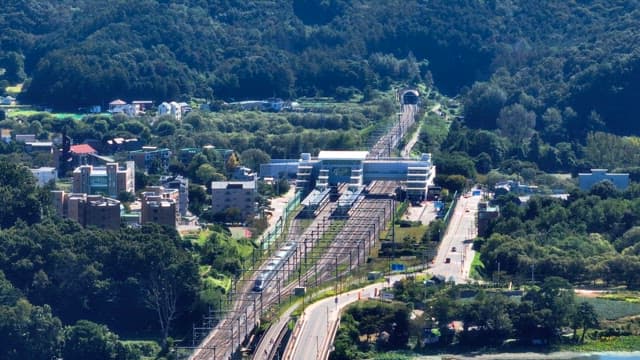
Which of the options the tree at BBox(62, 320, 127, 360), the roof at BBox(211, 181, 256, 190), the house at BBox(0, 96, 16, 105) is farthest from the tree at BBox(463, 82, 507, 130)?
the tree at BBox(62, 320, 127, 360)

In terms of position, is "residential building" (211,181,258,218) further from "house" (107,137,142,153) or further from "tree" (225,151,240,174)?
"house" (107,137,142,153)

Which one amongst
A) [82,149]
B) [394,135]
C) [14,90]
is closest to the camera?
[82,149]

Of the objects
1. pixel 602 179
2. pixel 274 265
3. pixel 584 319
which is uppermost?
pixel 602 179

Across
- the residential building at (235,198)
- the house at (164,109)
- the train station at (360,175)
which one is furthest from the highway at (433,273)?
the house at (164,109)

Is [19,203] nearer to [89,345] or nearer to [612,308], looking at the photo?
[89,345]

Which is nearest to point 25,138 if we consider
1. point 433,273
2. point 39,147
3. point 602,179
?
point 39,147

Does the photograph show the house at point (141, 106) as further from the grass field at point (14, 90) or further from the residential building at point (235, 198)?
the residential building at point (235, 198)

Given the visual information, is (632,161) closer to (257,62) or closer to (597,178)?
(597,178)
